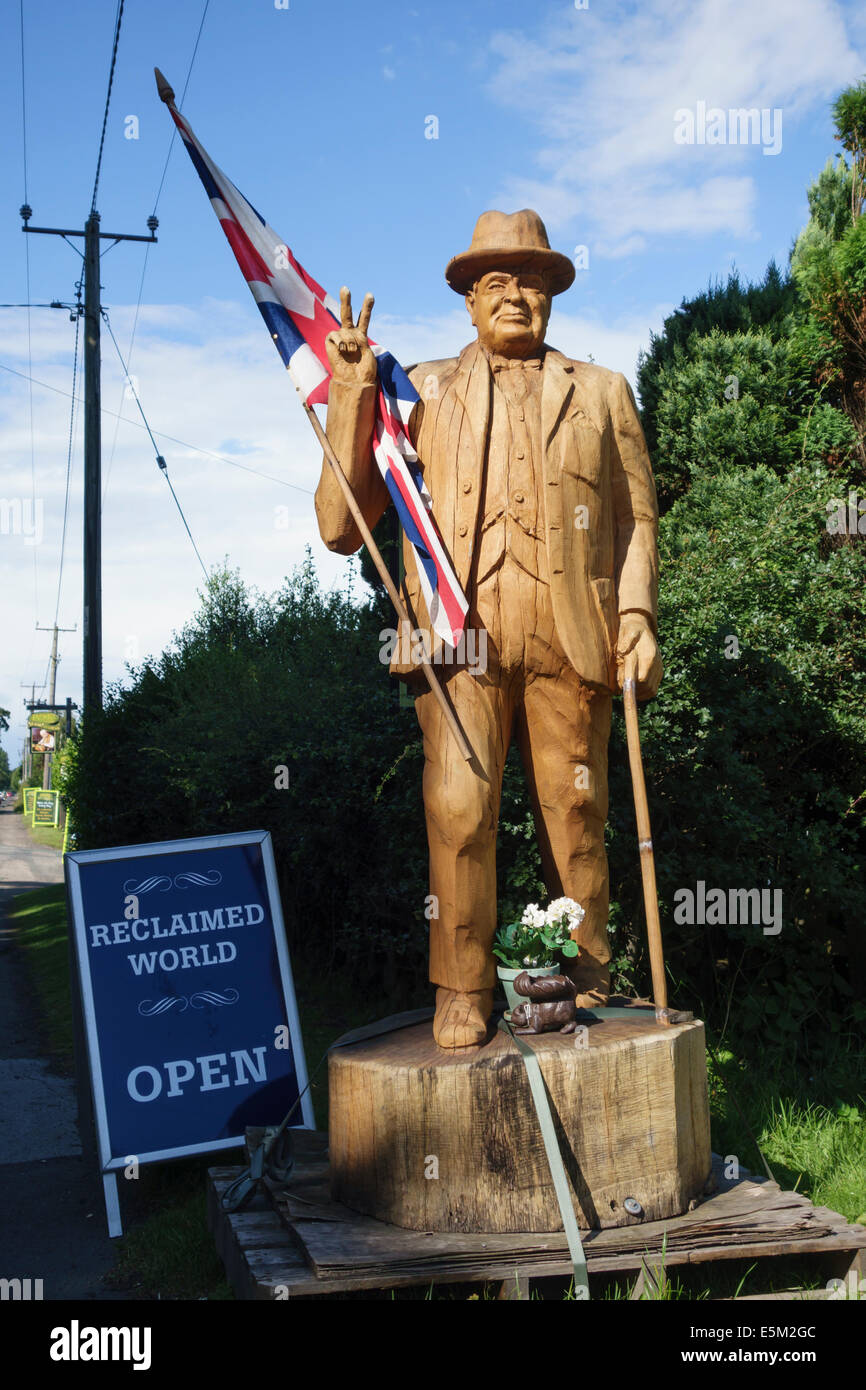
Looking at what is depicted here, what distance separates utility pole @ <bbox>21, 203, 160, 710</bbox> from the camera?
47.5 feet

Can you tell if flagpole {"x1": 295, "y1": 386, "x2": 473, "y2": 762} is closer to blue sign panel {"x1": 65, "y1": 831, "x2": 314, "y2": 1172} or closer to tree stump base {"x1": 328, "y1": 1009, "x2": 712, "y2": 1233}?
tree stump base {"x1": 328, "y1": 1009, "x2": 712, "y2": 1233}

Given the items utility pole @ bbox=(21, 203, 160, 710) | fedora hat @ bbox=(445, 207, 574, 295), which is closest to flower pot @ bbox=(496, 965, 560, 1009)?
fedora hat @ bbox=(445, 207, 574, 295)

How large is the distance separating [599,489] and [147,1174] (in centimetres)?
356

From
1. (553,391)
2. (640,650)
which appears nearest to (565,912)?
(640,650)

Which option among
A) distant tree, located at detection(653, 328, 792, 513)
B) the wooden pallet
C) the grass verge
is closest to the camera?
the wooden pallet

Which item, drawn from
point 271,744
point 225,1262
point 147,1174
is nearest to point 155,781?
point 271,744

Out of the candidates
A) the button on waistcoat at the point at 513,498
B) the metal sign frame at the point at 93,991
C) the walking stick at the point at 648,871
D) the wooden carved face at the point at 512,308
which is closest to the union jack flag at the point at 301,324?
the button on waistcoat at the point at 513,498

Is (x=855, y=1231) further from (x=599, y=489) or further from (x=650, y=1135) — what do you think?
(x=599, y=489)

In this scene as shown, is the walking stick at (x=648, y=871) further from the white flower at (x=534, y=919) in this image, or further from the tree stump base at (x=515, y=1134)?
the white flower at (x=534, y=919)

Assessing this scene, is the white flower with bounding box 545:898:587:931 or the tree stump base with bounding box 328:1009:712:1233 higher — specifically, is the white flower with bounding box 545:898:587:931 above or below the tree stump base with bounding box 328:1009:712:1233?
above

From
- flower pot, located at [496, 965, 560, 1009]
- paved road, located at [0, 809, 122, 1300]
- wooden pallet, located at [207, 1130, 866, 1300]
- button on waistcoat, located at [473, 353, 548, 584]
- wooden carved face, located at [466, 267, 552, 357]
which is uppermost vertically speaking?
wooden carved face, located at [466, 267, 552, 357]

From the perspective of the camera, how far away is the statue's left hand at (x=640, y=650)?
4.07 m

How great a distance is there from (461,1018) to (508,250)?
2592 millimetres

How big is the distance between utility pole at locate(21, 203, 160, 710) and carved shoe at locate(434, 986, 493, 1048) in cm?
1103
